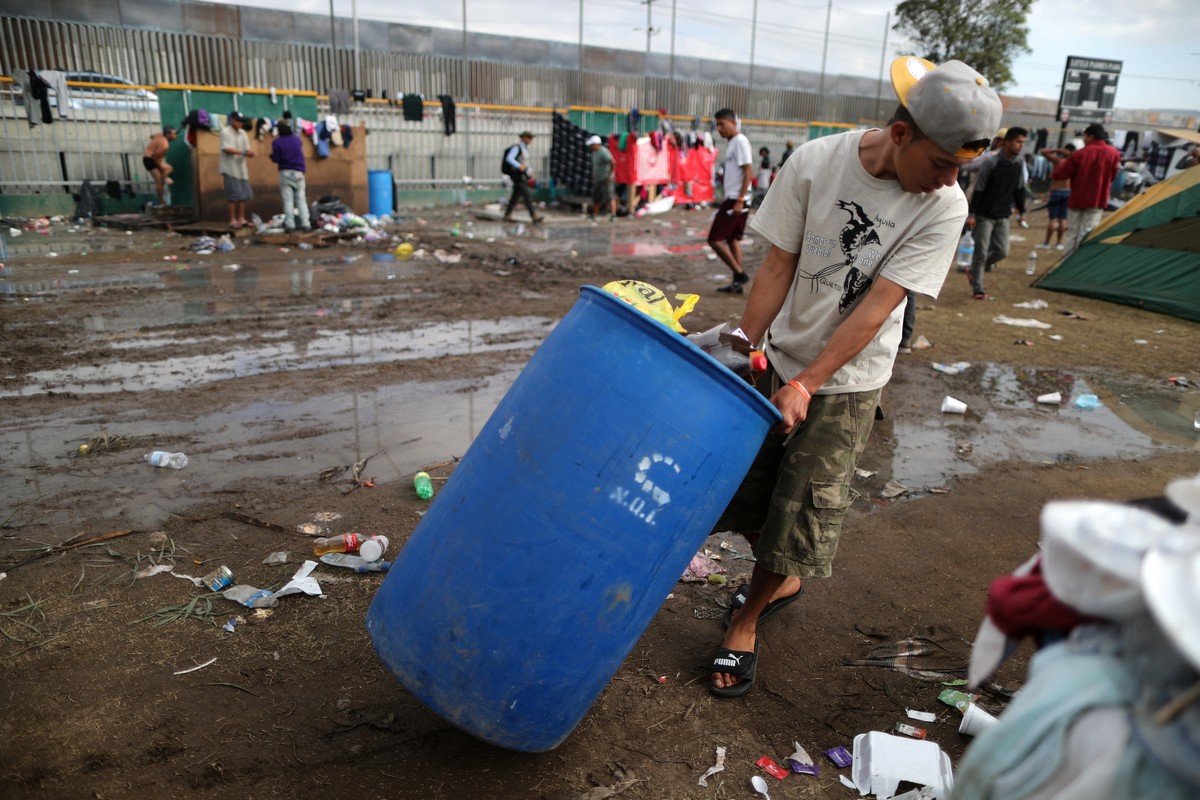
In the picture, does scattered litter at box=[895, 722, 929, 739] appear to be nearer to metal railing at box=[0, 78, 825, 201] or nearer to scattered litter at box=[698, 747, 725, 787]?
scattered litter at box=[698, 747, 725, 787]

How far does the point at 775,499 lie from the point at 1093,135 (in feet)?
30.5

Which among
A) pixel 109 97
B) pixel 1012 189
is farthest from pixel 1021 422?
pixel 109 97

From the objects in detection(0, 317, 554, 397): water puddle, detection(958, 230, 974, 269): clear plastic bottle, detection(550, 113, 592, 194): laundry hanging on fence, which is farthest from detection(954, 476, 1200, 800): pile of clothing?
detection(550, 113, 592, 194): laundry hanging on fence

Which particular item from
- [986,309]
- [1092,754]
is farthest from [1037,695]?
[986,309]

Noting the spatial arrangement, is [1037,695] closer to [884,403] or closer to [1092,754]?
[1092,754]

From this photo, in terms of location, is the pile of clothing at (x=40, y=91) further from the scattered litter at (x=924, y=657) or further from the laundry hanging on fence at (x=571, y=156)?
the scattered litter at (x=924, y=657)

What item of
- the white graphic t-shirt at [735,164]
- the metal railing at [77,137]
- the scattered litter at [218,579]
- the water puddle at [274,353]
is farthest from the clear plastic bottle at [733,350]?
the metal railing at [77,137]

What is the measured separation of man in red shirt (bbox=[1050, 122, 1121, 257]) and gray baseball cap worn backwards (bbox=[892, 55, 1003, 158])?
8.35 m

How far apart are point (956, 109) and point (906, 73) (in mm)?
342

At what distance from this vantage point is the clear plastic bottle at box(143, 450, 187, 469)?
376cm

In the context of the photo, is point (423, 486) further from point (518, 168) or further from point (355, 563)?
point (518, 168)

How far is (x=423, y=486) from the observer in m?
3.59

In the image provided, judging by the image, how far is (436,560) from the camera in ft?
5.95

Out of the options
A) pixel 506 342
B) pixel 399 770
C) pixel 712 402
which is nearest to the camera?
pixel 712 402
